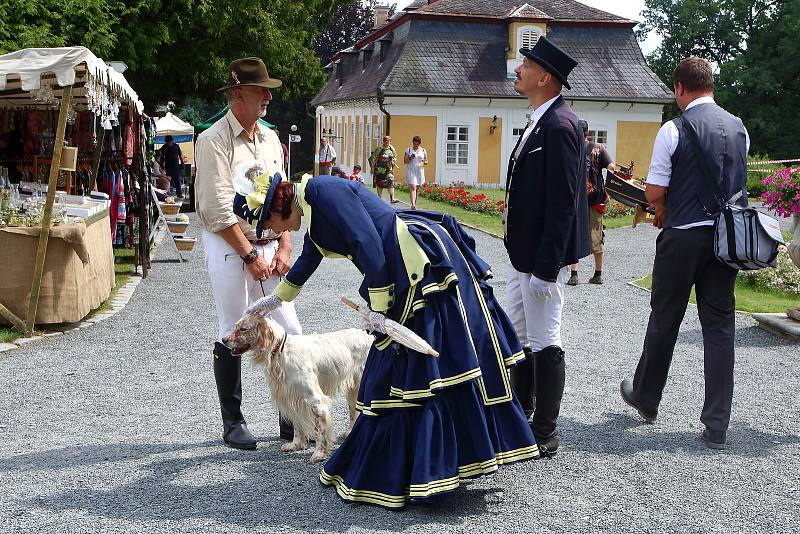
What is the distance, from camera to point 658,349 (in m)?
5.78

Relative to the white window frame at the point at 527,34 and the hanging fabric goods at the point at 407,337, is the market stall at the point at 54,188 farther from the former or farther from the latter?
the white window frame at the point at 527,34

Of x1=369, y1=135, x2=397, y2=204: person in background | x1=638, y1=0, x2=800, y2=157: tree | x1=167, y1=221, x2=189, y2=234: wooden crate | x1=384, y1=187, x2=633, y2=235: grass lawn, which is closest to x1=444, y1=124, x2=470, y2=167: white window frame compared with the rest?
x1=384, y1=187, x2=633, y2=235: grass lawn

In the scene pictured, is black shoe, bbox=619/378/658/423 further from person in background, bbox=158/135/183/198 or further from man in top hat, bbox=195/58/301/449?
person in background, bbox=158/135/183/198

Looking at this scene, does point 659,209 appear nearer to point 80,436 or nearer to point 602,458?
point 602,458

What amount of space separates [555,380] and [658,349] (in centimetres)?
91

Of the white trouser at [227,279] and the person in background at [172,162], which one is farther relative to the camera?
the person in background at [172,162]

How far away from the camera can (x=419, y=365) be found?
173 inches

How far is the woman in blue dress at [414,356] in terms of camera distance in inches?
172

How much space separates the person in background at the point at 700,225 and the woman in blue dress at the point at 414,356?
1506mm

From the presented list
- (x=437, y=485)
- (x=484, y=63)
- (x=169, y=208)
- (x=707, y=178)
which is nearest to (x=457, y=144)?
(x=484, y=63)

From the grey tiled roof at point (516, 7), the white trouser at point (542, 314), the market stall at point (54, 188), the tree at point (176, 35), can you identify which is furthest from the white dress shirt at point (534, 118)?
the grey tiled roof at point (516, 7)

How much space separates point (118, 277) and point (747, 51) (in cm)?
4798

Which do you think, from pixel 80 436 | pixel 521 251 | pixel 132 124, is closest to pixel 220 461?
pixel 80 436

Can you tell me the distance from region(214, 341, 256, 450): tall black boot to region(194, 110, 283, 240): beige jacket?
0.68m
